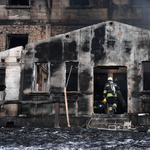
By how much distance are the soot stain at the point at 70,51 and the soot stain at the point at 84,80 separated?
2.89 feet

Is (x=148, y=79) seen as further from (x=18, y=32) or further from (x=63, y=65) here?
(x=18, y=32)

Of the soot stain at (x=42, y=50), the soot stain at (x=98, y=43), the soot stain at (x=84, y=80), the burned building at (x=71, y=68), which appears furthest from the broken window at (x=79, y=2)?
the soot stain at (x=84, y=80)

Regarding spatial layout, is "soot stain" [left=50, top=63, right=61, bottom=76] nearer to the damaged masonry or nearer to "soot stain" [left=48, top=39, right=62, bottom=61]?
the damaged masonry

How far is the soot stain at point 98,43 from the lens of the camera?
11727mm

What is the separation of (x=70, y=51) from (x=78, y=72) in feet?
3.58

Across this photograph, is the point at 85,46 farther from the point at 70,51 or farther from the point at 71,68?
the point at 71,68

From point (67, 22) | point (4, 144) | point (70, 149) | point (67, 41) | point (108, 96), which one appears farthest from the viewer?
point (67, 22)

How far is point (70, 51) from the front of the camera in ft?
39.1

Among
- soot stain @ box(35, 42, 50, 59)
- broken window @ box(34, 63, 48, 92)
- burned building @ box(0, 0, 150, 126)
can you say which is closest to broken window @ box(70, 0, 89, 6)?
broken window @ box(34, 63, 48, 92)

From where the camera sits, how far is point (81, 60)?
11.8m

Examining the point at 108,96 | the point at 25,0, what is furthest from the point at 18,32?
the point at 108,96

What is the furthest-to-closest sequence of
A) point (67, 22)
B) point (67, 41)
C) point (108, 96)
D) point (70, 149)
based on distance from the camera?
1. point (67, 22)
2. point (67, 41)
3. point (108, 96)
4. point (70, 149)

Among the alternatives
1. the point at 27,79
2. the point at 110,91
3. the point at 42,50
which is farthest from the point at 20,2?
the point at 110,91

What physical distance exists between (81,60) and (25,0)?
7902mm
